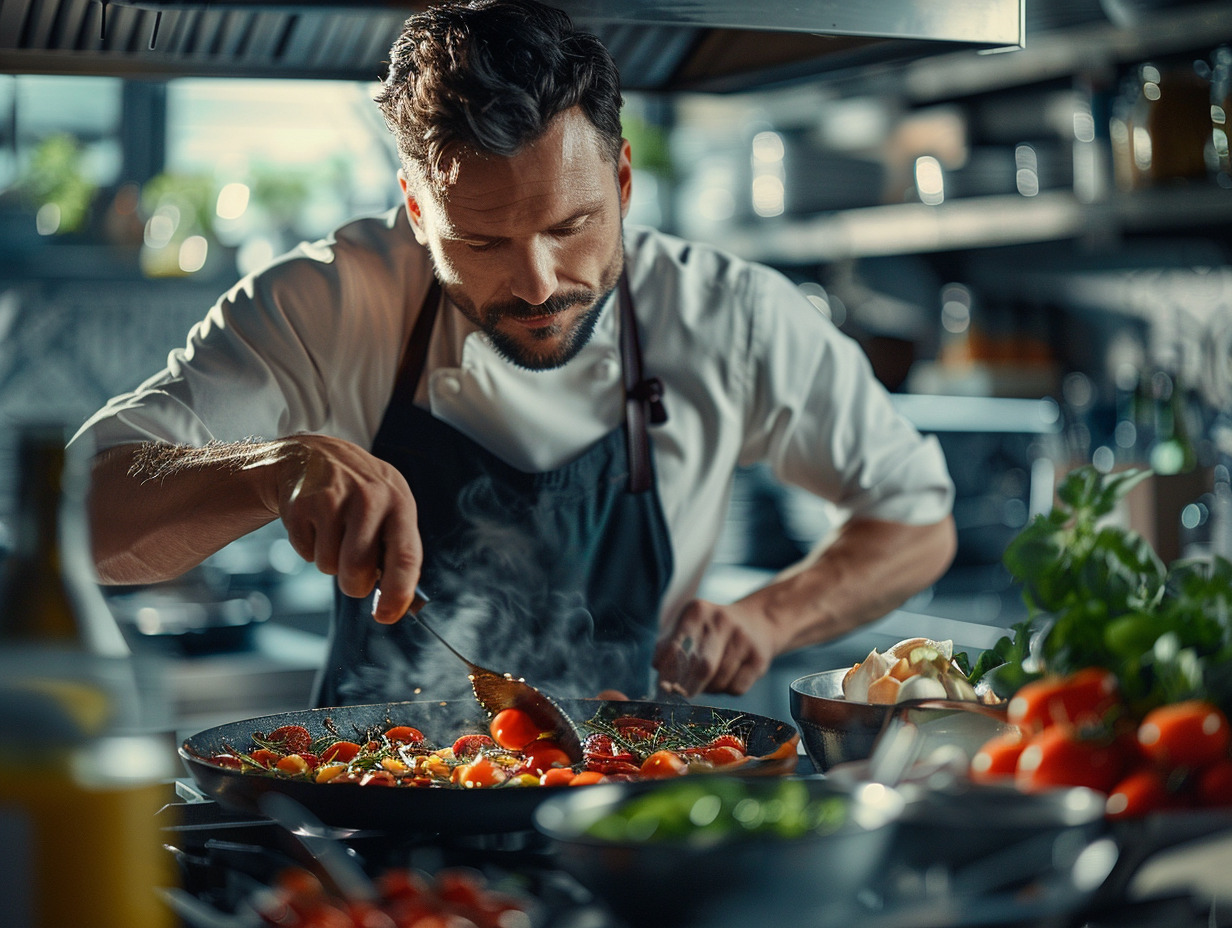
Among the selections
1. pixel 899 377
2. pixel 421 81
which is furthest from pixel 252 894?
pixel 899 377

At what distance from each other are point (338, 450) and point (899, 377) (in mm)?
2761

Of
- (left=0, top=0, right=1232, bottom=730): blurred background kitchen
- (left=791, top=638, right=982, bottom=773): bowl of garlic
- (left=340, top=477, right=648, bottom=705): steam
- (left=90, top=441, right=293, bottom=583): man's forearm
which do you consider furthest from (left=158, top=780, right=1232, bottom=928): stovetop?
(left=0, top=0, right=1232, bottom=730): blurred background kitchen

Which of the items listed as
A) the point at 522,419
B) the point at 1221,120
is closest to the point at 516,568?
the point at 522,419

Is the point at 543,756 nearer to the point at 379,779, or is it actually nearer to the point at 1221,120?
the point at 379,779

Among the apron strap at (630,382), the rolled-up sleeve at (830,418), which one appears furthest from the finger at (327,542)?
the rolled-up sleeve at (830,418)

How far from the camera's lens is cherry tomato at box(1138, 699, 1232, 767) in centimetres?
73

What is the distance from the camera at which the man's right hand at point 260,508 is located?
1144 millimetres

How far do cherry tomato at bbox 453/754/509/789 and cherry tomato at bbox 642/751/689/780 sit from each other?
0.36 ft

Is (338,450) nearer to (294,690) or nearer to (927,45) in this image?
(927,45)

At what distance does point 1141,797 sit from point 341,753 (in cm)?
64

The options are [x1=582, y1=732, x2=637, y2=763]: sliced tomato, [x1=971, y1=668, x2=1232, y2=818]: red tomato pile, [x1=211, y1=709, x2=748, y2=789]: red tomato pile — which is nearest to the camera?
[x1=971, y1=668, x2=1232, y2=818]: red tomato pile

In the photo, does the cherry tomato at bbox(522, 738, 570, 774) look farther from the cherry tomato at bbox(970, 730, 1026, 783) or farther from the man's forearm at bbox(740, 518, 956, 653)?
the man's forearm at bbox(740, 518, 956, 653)

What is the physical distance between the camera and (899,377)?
378 cm

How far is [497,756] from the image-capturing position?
1.09 m
